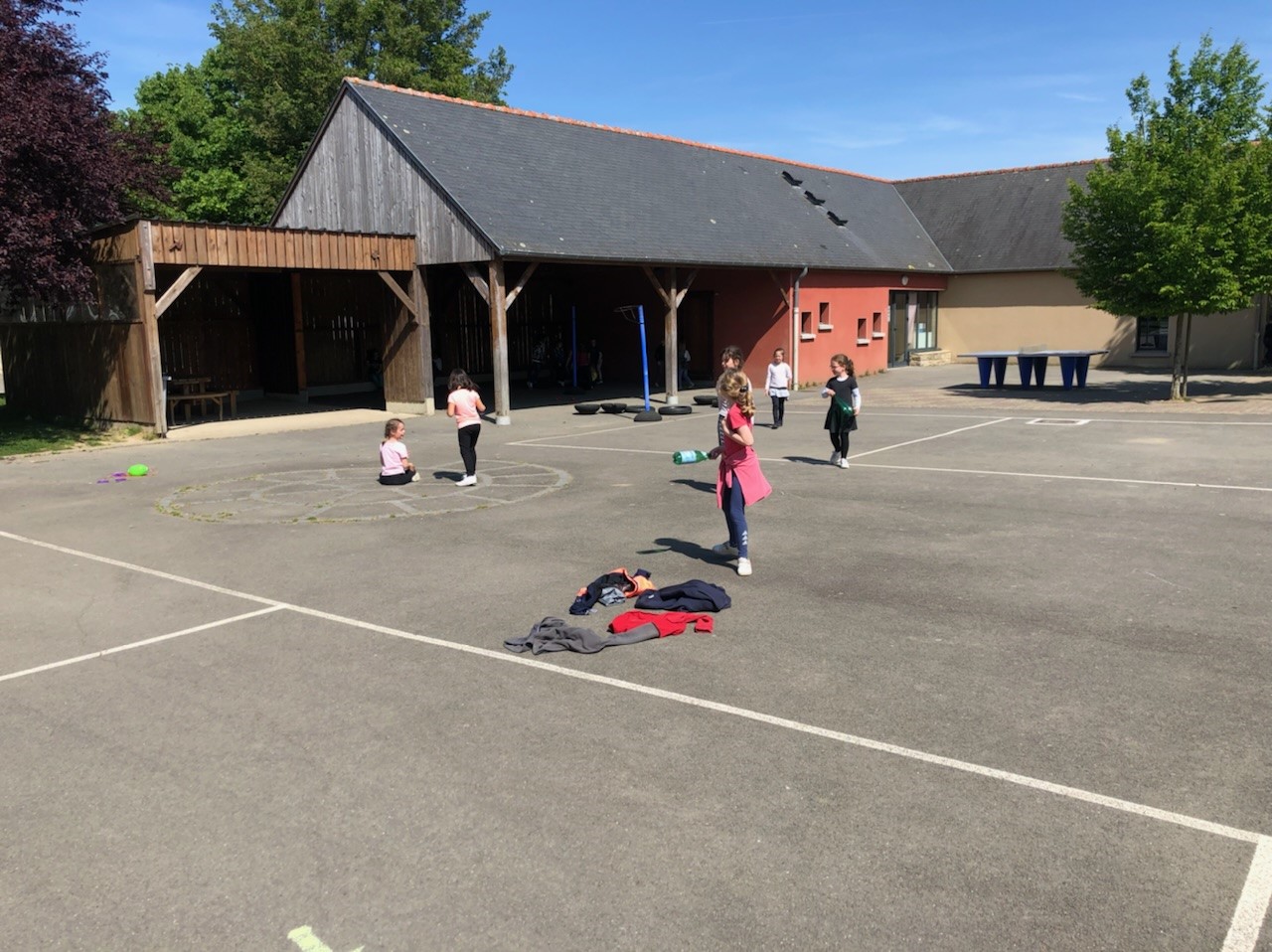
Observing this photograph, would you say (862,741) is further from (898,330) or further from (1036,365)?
(898,330)

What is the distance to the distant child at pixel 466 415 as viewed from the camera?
1281 centimetres

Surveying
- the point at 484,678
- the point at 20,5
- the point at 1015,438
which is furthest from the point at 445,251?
the point at 484,678

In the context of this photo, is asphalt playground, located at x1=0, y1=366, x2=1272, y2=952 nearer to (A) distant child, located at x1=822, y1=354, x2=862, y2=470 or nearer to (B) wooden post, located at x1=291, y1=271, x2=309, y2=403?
(A) distant child, located at x1=822, y1=354, x2=862, y2=470

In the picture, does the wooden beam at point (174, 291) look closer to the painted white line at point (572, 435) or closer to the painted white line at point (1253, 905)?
the painted white line at point (572, 435)

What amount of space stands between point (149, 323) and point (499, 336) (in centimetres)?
666

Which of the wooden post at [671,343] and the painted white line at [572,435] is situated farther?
the wooden post at [671,343]

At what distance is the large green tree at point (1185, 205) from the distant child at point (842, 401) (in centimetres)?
1107

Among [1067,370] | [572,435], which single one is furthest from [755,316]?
[572,435]

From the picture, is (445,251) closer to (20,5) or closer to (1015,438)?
(20,5)

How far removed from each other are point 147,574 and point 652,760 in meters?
5.97

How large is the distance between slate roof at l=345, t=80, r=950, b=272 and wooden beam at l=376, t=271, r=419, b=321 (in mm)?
2441

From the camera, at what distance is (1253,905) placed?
356 centimetres

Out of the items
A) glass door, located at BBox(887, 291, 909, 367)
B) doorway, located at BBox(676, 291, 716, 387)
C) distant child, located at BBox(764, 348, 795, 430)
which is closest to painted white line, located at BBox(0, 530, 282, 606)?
distant child, located at BBox(764, 348, 795, 430)

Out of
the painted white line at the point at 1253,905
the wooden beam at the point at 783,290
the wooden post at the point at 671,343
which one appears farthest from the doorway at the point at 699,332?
the painted white line at the point at 1253,905
